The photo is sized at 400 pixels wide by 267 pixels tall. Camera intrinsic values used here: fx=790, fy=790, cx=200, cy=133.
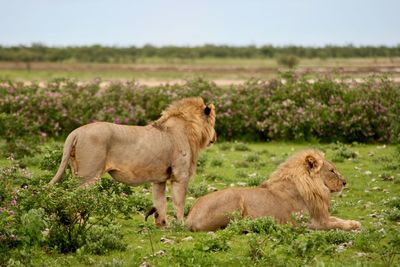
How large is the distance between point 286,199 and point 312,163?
625mm

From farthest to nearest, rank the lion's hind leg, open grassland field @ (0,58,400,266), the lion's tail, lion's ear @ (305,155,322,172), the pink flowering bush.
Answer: the pink flowering bush < lion's ear @ (305,155,322,172) < the lion's hind leg < the lion's tail < open grassland field @ (0,58,400,266)

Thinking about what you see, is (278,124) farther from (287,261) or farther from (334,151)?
(287,261)

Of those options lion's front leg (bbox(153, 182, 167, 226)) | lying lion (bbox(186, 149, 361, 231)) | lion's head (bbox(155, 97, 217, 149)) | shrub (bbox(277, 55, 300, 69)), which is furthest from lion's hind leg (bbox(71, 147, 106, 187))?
shrub (bbox(277, 55, 300, 69))

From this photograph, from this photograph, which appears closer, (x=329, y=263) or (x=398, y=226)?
(x=329, y=263)

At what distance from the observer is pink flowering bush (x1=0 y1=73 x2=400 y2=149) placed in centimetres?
2047

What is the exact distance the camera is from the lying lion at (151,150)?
964 cm

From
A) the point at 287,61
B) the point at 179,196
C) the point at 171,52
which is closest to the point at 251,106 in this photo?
the point at 179,196

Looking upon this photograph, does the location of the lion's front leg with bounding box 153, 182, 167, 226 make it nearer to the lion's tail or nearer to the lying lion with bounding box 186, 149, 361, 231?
the lying lion with bounding box 186, 149, 361, 231

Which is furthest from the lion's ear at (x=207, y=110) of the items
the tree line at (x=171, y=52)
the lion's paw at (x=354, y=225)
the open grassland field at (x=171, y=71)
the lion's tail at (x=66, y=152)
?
the tree line at (x=171, y=52)

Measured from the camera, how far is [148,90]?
22.0 metres

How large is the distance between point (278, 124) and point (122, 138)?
36.1 feet

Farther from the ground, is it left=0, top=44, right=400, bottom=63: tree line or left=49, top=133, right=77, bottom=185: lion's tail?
left=49, top=133, right=77, bottom=185: lion's tail

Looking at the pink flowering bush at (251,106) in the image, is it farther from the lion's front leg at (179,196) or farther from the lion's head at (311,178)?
the lion's front leg at (179,196)

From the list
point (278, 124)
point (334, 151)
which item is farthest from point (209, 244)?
point (278, 124)
